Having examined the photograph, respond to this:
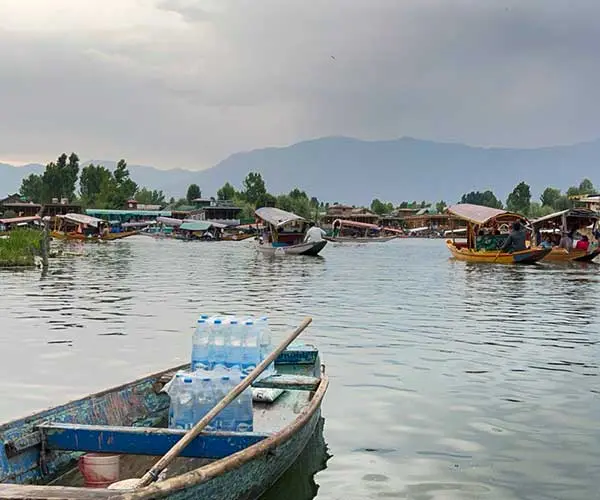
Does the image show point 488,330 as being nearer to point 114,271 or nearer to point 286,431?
point 286,431

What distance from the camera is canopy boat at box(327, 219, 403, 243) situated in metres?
75.0

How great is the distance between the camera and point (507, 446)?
6.56 meters

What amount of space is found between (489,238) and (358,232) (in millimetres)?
59226

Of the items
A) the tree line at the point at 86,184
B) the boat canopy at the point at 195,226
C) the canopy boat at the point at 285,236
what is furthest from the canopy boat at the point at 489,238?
the tree line at the point at 86,184

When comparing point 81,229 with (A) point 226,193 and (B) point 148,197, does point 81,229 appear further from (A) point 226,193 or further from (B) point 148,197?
(B) point 148,197

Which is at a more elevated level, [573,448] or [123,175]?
[123,175]

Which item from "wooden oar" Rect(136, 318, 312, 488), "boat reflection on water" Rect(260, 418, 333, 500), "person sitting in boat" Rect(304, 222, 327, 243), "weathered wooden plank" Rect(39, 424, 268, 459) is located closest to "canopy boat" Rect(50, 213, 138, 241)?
"person sitting in boat" Rect(304, 222, 327, 243)

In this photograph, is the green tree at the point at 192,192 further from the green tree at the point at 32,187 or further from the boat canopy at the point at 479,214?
the boat canopy at the point at 479,214

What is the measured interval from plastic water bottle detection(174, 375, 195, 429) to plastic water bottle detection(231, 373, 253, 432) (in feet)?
1.27

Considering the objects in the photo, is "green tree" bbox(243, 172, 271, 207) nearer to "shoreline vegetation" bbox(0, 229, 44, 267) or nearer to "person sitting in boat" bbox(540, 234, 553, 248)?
"person sitting in boat" bbox(540, 234, 553, 248)

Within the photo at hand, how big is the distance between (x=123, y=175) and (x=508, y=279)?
321 feet

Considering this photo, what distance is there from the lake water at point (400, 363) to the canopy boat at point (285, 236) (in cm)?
1598

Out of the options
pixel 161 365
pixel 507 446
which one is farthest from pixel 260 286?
pixel 507 446

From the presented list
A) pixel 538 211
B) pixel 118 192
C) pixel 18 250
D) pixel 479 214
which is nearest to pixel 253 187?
pixel 118 192
